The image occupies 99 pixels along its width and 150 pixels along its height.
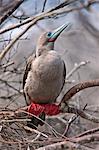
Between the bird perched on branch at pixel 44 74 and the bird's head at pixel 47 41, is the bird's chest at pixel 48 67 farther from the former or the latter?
the bird's head at pixel 47 41

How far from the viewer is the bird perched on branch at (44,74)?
263 cm

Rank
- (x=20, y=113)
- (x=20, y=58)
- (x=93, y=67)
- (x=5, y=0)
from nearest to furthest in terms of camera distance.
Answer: (x=20, y=113)
(x=5, y=0)
(x=20, y=58)
(x=93, y=67)

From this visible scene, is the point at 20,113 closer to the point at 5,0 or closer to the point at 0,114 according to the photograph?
the point at 0,114

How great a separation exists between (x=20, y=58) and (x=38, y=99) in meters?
3.68

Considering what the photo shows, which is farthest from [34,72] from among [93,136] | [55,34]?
[93,136]

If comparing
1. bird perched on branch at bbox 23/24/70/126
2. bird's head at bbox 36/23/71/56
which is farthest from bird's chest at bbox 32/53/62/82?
bird's head at bbox 36/23/71/56

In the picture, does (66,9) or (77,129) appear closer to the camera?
(66,9)

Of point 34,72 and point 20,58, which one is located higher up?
point 34,72

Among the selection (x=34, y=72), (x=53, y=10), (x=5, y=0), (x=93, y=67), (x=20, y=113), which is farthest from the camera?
(x=93, y=67)

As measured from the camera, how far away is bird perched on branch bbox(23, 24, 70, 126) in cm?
263

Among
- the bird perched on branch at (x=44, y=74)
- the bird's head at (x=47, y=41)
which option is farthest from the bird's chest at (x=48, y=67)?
the bird's head at (x=47, y=41)

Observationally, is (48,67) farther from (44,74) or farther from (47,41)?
(47,41)

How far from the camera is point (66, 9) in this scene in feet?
12.1

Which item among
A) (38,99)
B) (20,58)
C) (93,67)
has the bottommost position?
(93,67)
